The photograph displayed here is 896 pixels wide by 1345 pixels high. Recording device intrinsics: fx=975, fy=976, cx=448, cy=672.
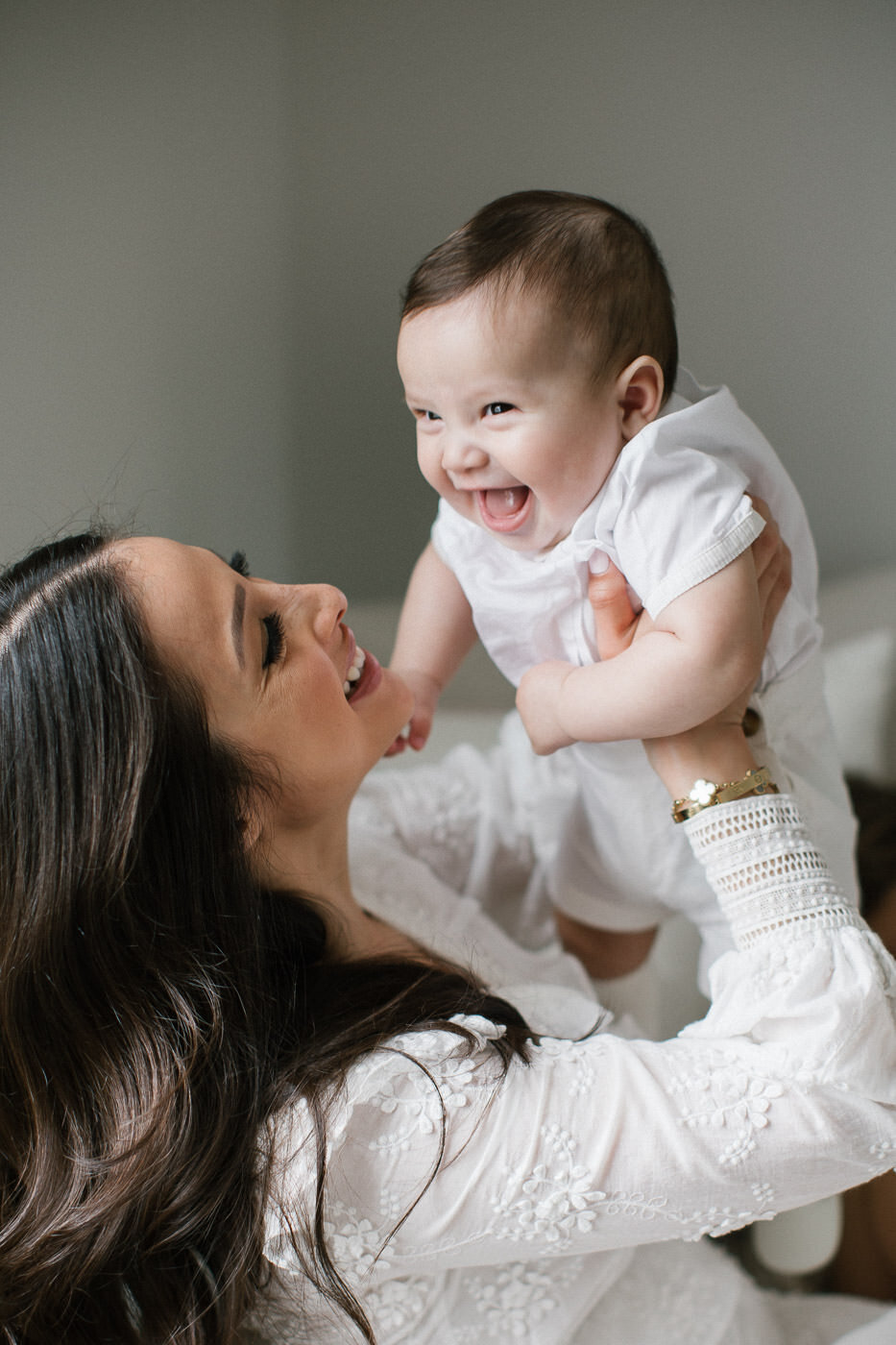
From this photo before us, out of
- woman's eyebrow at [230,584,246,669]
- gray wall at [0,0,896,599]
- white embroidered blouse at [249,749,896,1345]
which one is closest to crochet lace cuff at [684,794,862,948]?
white embroidered blouse at [249,749,896,1345]

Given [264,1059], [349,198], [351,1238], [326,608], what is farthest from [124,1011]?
[349,198]

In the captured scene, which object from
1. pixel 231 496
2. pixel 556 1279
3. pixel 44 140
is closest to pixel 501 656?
pixel 231 496

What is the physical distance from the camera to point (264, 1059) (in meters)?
0.70

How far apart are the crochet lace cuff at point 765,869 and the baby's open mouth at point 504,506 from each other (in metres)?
0.26

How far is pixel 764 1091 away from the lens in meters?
0.65

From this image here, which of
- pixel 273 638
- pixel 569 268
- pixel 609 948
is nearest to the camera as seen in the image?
pixel 569 268

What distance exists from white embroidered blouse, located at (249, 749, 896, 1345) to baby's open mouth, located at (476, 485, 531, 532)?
0.85ft

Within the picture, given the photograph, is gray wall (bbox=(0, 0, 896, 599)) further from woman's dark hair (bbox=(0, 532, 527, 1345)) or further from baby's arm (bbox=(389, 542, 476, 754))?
woman's dark hair (bbox=(0, 532, 527, 1345))

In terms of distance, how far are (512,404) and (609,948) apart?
0.67 metres

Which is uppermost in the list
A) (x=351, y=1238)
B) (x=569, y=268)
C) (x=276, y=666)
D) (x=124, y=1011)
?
(x=569, y=268)

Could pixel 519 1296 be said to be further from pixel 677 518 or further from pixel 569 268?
pixel 569 268

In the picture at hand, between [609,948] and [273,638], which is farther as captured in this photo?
[609,948]

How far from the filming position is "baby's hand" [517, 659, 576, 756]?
0.74 meters

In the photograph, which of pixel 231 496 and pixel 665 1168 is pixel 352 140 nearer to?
pixel 231 496
